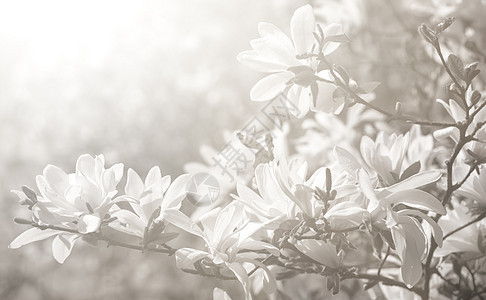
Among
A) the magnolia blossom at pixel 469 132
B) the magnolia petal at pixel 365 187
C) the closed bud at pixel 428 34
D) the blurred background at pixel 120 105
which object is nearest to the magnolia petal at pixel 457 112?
the magnolia blossom at pixel 469 132

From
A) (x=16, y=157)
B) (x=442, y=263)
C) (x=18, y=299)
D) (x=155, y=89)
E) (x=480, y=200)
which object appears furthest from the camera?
(x=155, y=89)

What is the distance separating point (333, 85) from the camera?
84 centimetres

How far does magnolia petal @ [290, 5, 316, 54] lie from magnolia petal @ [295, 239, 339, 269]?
0.92 ft

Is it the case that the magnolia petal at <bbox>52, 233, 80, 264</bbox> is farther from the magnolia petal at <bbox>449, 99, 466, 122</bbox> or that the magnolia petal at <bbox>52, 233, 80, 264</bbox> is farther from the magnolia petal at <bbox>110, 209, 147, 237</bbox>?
the magnolia petal at <bbox>449, 99, 466, 122</bbox>

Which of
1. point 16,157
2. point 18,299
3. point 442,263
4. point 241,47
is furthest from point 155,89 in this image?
point 442,263

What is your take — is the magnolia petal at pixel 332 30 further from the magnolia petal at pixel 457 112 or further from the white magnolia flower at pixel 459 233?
the white magnolia flower at pixel 459 233

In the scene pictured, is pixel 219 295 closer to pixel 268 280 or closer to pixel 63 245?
pixel 268 280

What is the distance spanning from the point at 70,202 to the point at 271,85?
0.34m

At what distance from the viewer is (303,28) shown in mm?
813

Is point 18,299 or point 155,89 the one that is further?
point 155,89

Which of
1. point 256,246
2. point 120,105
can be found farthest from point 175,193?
point 120,105

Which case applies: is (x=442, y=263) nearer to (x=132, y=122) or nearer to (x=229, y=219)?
(x=229, y=219)

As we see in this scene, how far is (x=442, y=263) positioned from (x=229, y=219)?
0.43 m

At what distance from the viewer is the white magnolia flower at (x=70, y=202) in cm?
Result: 81
